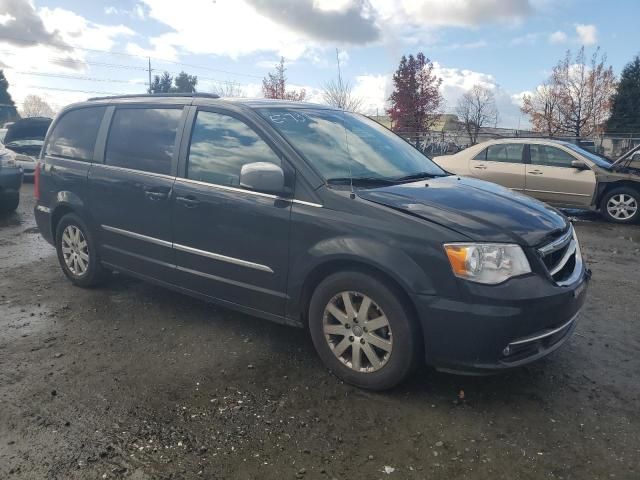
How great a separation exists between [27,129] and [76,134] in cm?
1104

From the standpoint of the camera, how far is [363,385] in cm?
325

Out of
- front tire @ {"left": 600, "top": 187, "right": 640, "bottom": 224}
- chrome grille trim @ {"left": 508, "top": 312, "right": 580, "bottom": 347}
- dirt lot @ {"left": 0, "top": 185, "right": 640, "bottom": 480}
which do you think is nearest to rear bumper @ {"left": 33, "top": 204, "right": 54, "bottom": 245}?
dirt lot @ {"left": 0, "top": 185, "right": 640, "bottom": 480}

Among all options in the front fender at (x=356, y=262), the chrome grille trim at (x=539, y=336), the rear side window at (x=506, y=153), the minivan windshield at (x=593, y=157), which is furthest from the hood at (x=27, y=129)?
the chrome grille trim at (x=539, y=336)

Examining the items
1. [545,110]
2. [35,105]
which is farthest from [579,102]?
[35,105]

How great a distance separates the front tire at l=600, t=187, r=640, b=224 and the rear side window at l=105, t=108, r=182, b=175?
336 inches

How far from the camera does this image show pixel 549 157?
10.2m

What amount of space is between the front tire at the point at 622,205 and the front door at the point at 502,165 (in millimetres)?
1532

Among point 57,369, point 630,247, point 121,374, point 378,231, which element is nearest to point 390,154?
point 378,231

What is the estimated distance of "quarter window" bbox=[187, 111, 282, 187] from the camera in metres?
3.73

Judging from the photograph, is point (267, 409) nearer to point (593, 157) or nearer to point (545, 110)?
point (593, 157)

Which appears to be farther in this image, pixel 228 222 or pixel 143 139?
pixel 143 139

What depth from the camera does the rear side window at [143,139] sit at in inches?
167

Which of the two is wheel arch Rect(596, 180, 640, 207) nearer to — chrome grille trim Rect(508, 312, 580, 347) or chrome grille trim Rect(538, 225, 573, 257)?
chrome grille trim Rect(538, 225, 573, 257)

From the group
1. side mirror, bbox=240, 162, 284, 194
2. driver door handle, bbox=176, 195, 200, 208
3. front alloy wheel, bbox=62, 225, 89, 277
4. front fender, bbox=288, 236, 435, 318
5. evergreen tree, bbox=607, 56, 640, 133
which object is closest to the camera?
front fender, bbox=288, 236, 435, 318
